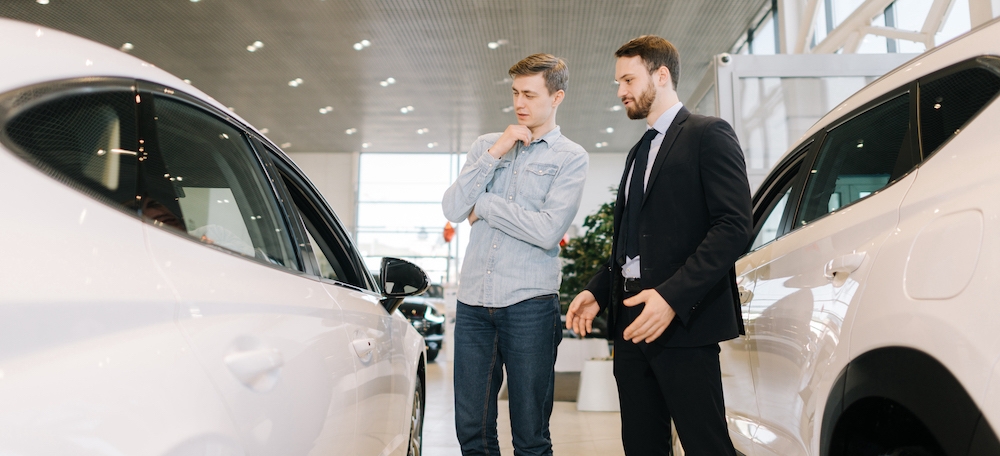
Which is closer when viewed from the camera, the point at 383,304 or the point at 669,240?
the point at 669,240

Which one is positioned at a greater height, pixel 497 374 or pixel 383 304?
pixel 383 304

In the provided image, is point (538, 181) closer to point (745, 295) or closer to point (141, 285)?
point (745, 295)

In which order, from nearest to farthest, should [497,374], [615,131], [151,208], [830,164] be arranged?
1. [151,208]
2. [830,164]
3. [497,374]
4. [615,131]

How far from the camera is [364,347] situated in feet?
5.29

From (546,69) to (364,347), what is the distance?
1124mm

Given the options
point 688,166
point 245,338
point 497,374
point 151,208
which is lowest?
point 497,374

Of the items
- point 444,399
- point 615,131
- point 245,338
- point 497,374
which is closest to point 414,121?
point 615,131

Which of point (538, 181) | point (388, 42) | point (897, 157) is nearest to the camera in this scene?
point (897, 157)

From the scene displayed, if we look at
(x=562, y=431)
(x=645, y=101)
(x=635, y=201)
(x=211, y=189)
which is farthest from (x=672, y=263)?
(x=562, y=431)

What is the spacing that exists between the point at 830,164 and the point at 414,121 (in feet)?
49.2

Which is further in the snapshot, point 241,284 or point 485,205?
point 485,205

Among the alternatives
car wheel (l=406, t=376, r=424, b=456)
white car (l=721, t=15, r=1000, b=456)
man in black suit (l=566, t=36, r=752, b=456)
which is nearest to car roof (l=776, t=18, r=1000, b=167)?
white car (l=721, t=15, r=1000, b=456)

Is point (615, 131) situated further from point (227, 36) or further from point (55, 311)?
point (55, 311)

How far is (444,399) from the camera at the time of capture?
6.79 metres
